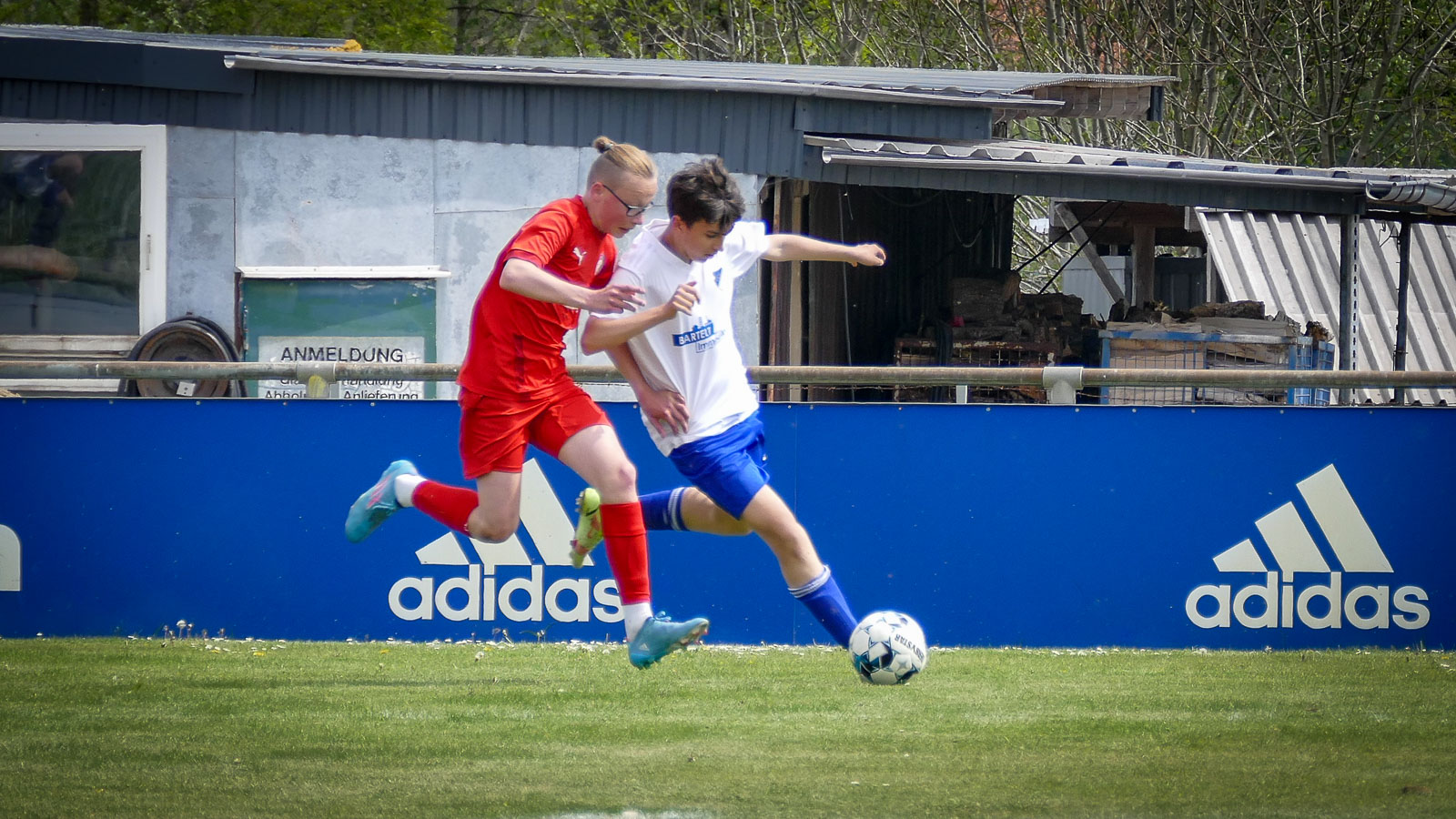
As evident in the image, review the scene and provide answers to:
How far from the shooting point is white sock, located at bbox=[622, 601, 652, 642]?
589cm

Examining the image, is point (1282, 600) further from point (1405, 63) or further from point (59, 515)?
point (1405, 63)

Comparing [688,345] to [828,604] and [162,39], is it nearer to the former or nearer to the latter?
[828,604]

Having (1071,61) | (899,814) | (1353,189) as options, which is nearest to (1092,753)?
(899,814)

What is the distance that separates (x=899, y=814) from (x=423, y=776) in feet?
4.76

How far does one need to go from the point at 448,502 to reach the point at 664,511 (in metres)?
0.89

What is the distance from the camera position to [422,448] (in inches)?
313

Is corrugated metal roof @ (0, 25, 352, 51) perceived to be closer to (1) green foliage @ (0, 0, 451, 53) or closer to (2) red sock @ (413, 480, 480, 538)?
(2) red sock @ (413, 480, 480, 538)

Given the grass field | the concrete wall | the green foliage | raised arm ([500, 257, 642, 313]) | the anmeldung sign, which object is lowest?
the grass field

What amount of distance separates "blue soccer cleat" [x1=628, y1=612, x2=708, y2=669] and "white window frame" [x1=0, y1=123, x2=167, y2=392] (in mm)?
8459

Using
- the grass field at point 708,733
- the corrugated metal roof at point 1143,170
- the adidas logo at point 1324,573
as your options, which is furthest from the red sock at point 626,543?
the corrugated metal roof at point 1143,170

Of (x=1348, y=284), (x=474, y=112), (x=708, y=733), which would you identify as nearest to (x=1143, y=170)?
(x=1348, y=284)

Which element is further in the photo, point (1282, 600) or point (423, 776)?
point (1282, 600)

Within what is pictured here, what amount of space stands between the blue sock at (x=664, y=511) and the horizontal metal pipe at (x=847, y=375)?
173cm

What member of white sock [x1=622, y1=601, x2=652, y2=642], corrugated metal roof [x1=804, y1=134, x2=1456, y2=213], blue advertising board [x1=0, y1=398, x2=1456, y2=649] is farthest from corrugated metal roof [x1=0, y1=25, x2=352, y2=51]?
white sock [x1=622, y1=601, x2=652, y2=642]
